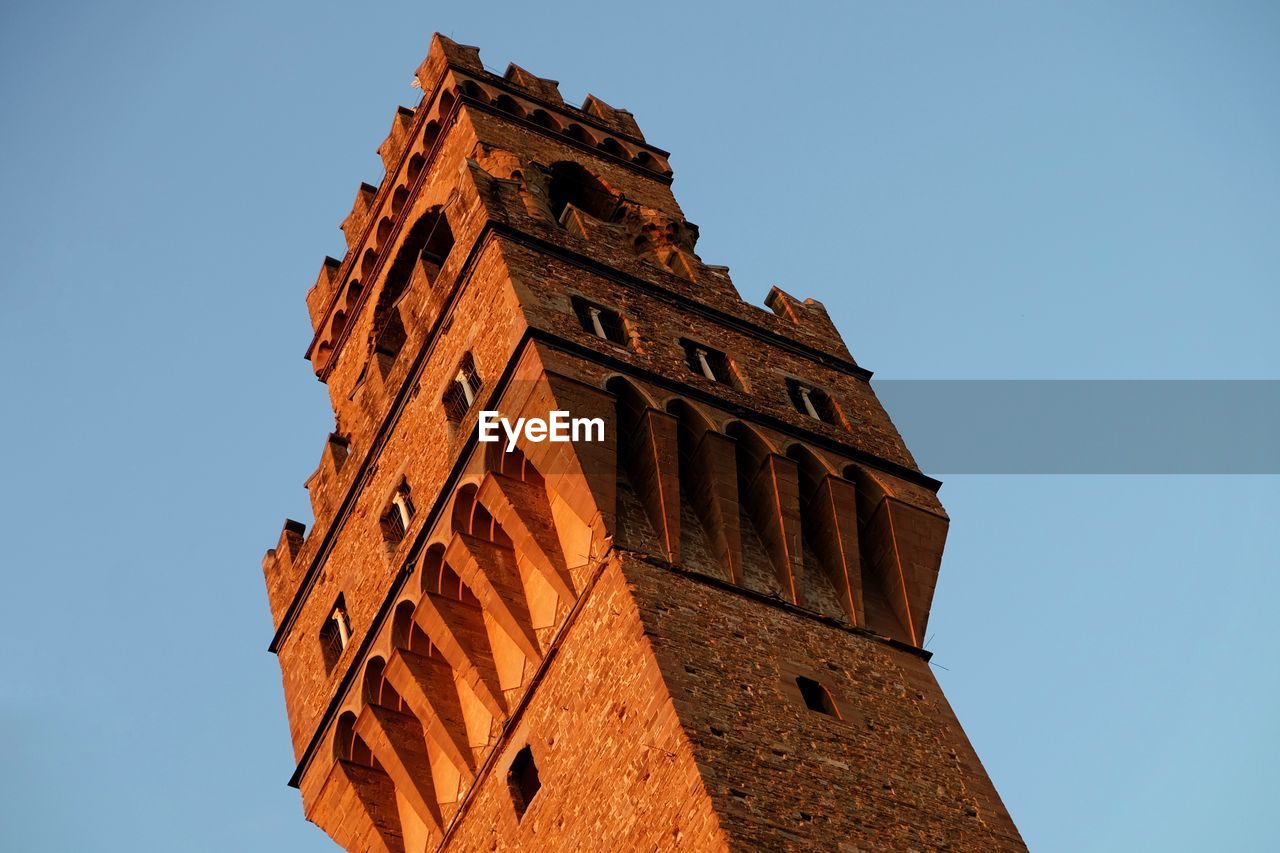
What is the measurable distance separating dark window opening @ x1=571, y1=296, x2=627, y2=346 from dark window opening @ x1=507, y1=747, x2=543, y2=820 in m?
5.07

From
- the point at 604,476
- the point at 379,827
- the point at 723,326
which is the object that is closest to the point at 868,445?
the point at 723,326

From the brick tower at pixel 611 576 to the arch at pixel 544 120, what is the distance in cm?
148

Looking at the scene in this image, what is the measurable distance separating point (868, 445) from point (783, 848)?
803cm

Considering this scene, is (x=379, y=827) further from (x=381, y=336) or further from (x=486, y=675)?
(x=381, y=336)

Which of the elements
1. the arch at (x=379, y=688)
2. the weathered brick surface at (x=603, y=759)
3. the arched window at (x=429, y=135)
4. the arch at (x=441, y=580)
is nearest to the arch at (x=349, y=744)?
the arch at (x=379, y=688)

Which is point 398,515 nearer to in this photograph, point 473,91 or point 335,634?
point 335,634

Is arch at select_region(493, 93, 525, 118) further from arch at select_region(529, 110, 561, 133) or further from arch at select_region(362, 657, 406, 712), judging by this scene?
arch at select_region(362, 657, 406, 712)

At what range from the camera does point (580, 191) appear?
30438mm

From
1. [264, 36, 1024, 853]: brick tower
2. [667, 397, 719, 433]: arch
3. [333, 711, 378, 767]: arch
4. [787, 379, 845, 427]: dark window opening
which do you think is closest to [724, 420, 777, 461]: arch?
[264, 36, 1024, 853]: brick tower

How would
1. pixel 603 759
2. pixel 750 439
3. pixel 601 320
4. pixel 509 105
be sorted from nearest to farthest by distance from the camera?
pixel 603 759
pixel 750 439
pixel 601 320
pixel 509 105

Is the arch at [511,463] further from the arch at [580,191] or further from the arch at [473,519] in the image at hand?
the arch at [580,191]

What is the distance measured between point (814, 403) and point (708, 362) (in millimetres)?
1560

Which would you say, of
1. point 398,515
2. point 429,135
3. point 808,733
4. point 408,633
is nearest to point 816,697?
point 808,733

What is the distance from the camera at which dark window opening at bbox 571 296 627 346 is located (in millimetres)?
24062
